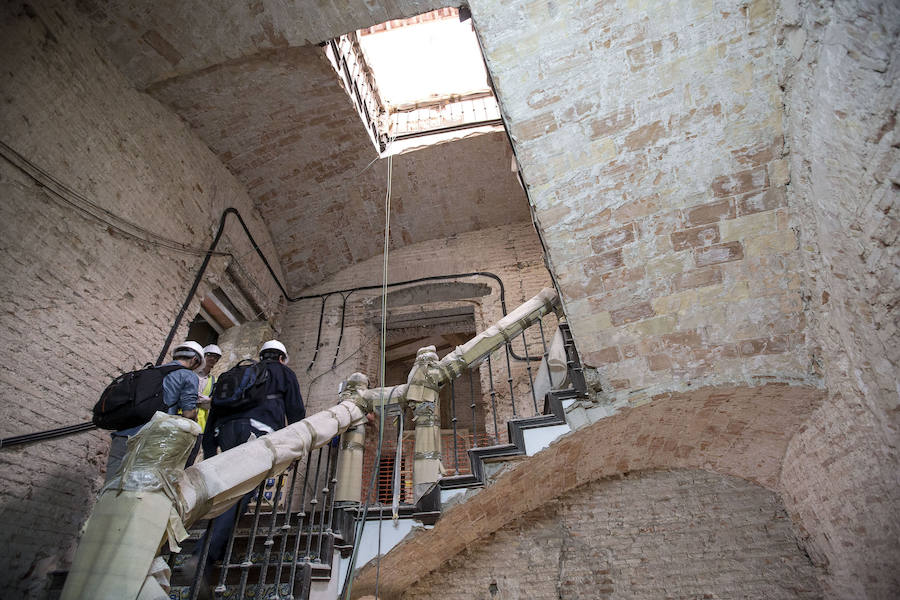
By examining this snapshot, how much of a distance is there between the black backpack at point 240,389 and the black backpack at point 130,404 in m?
0.36

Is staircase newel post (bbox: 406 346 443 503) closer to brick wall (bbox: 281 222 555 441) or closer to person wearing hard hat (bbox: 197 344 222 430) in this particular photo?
person wearing hard hat (bbox: 197 344 222 430)

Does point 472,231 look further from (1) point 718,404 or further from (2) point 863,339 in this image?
(2) point 863,339

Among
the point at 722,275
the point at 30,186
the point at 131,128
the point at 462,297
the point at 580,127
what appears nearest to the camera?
the point at 722,275

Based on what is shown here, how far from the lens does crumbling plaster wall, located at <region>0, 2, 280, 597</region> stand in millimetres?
3443

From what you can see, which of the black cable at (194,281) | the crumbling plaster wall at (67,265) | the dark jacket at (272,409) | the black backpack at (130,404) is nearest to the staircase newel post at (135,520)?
the black backpack at (130,404)

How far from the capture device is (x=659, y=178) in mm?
3352

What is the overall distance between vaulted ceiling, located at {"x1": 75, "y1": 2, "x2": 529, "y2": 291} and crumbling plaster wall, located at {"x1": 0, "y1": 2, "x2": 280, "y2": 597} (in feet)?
1.49

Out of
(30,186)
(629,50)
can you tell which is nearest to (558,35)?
(629,50)

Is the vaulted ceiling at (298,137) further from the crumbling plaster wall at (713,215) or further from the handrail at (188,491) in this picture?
the handrail at (188,491)

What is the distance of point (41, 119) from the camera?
12.8 feet

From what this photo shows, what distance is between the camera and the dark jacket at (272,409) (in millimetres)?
3180

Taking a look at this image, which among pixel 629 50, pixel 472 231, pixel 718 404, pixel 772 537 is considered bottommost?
pixel 772 537

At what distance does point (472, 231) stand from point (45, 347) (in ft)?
16.6

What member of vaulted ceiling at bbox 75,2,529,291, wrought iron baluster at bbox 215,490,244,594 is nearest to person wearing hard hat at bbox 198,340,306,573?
wrought iron baluster at bbox 215,490,244,594
